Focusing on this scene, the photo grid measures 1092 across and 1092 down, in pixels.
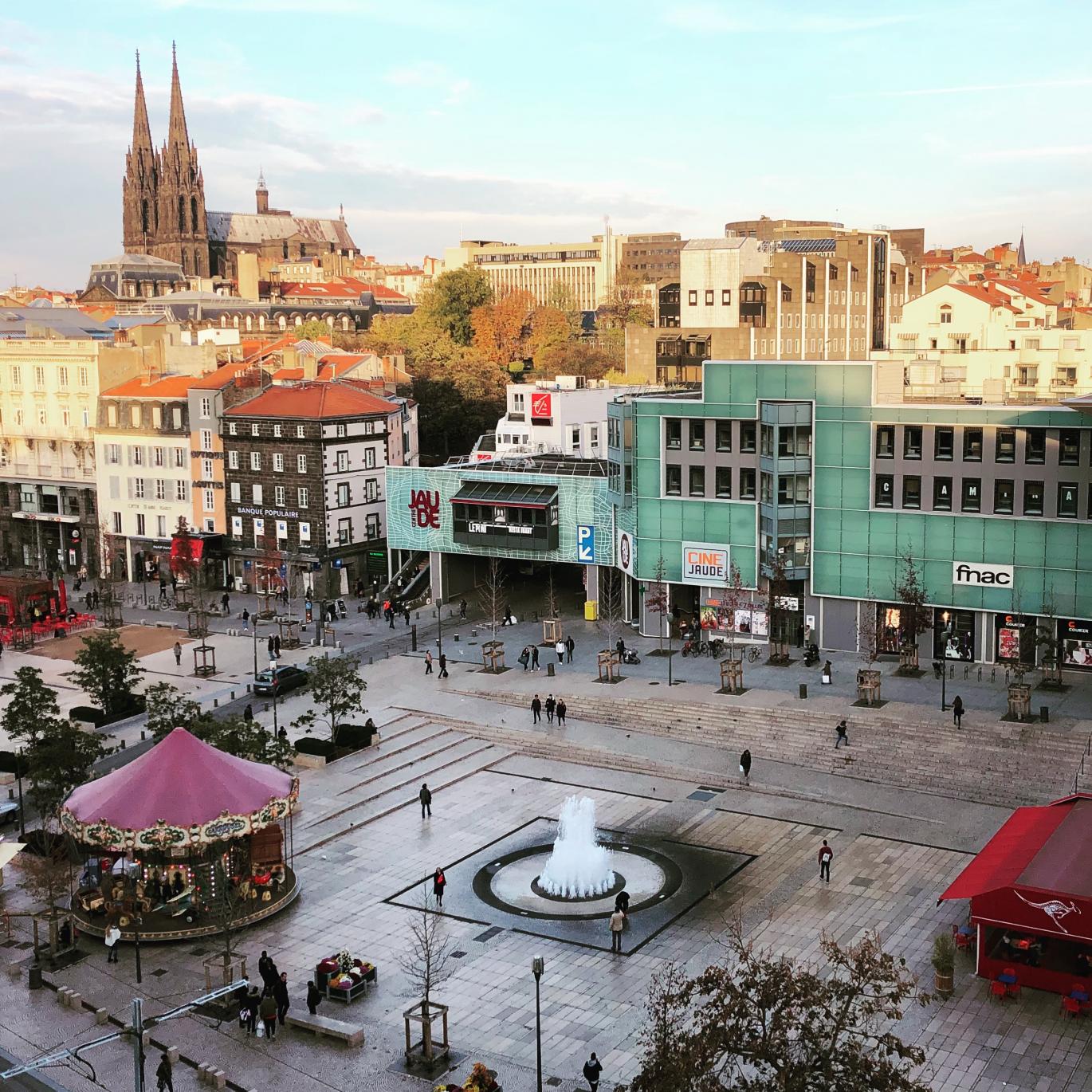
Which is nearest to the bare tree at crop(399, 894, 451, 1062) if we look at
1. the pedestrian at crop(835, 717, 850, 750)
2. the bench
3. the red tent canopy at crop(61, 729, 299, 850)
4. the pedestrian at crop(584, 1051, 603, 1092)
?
the bench

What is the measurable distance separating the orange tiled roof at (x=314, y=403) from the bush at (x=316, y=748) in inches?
1292

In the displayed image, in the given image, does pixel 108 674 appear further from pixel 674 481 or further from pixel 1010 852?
pixel 1010 852

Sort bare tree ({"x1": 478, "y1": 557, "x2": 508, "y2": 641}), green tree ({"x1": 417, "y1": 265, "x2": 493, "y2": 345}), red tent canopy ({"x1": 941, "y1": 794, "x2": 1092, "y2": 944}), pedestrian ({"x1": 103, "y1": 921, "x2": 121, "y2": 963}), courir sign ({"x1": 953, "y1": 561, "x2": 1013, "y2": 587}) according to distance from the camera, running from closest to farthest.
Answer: red tent canopy ({"x1": 941, "y1": 794, "x2": 1092, "y2": 944}), pedestrian ({"x1": 103, "y1": 921, "x2": 121, "y2": 963}), courir sign ({"x1": 953, "y1": 561, "x2": 1013, "y2": 587}), bare tree ({"x1": 478, "y1": 557, "x2": 508, "y2": 641}), green tree ({"x1": 417, "y1": 265, "x2": 493, "y2": 345})

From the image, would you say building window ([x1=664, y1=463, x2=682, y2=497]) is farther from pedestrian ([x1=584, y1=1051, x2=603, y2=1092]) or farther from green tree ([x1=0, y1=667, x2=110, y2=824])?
pedestrian ([x1=584, y1=1051, x2=603, y2=1092])

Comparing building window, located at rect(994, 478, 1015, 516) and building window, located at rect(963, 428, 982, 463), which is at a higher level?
building window, located at rect(963, 428, 982, 463)

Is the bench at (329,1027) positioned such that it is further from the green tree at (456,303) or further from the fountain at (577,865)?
the green tree at (456,303)

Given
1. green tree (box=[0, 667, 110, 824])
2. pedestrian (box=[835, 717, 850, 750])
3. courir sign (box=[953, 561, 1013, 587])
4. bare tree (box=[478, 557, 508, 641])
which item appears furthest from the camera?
bare tree (box=[478, 557, 508, 641])

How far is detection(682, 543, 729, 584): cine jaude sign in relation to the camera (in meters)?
63.0

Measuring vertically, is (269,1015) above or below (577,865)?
below

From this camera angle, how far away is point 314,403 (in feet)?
263

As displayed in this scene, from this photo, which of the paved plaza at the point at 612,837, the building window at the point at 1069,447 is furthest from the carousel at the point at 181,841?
the building window at the point at 1069,447

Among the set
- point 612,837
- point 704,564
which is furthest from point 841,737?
point 704,564

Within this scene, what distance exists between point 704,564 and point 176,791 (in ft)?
110

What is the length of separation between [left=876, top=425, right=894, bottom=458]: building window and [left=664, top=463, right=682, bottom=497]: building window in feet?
31.7
